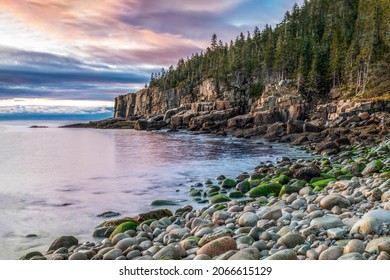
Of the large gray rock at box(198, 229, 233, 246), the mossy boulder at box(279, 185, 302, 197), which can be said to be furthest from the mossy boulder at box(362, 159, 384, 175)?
the large gray rock at box(198, 229, 233, 246)

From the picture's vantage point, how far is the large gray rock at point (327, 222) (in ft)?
20.3

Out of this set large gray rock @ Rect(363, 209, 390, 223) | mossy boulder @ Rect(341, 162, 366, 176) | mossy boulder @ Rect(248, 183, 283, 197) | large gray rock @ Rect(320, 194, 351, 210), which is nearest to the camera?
large gray rock @ Rect(363, 209, 390, 223)

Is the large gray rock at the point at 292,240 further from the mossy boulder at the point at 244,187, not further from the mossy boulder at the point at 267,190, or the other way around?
the mossy boulder at the point at 244,187

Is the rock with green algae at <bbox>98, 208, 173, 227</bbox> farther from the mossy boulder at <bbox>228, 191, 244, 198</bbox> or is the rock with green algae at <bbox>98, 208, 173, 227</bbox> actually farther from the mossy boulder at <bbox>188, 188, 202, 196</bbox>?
the mossy boulder at <bbox>188, 188, 202, 196</bbox>

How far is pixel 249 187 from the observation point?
13.7 meters

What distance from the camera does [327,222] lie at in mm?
6281

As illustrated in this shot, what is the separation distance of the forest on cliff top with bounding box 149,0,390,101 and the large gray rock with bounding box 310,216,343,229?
1560 inches

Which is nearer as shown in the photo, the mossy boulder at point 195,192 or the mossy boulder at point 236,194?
the mossy boulder at point 236,194

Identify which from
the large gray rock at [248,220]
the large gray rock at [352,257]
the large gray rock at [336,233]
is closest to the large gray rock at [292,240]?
the large gray rock at [336,233]

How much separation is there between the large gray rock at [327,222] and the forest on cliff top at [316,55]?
39.6 metres

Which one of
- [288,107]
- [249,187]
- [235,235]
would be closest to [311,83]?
[288,107]

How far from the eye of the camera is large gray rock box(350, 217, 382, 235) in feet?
18.5

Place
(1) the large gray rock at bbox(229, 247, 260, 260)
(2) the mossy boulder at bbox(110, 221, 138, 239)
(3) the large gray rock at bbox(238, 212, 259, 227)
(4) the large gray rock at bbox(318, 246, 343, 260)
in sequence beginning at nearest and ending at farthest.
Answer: (4) the large gray rock at bbox(318, 246, 343, 260)
(1) the large gray rock at bbox(229, 247, 260, 260)
(3) the large gray rock at bbox(238, 212, 259, 227)
(2) the mossy boulder at bbox(110, 221, 138, 239)

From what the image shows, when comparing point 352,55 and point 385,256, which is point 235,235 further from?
point 352,55
